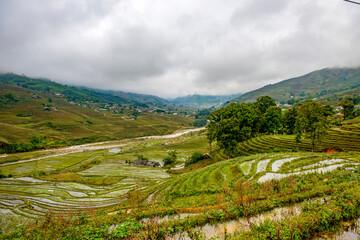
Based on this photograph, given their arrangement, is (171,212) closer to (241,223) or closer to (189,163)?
(241,223)

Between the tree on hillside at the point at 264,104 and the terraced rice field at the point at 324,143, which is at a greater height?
the tree on hillside at the point at 264,104

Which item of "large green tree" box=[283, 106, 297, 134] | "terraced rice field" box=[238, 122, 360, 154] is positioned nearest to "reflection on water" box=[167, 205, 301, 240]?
"terraced rice field" box=[238, 122, 360, 154]

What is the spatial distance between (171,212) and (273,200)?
726cm

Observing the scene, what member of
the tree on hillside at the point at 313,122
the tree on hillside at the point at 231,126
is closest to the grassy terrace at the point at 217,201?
the tree on hillside at the point at 313,122

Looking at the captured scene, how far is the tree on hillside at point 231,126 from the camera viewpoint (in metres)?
35.4

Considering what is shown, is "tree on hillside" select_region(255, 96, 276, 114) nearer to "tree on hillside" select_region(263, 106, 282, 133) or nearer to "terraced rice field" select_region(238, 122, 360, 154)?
"tree on hillside" select_region(263, 106, 282, 133)

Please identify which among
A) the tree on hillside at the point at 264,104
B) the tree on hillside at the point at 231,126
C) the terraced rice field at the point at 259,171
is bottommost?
the terraced rice field at the point at 259,171

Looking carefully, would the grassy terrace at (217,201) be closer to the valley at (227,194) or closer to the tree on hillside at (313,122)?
the valley at (227,194)

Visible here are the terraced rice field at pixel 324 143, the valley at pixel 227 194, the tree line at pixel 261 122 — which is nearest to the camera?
the valley at pixel 227 194

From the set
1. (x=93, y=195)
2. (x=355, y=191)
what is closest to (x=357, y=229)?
(x=355, y=191)

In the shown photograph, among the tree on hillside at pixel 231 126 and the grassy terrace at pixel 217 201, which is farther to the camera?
the tree on hillside at pixel 231 126

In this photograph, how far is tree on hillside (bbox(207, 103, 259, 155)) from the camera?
116 feet

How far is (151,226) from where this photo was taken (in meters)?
8.72

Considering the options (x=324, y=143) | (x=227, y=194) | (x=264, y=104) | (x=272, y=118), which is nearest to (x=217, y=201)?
(x=227, y=194)
